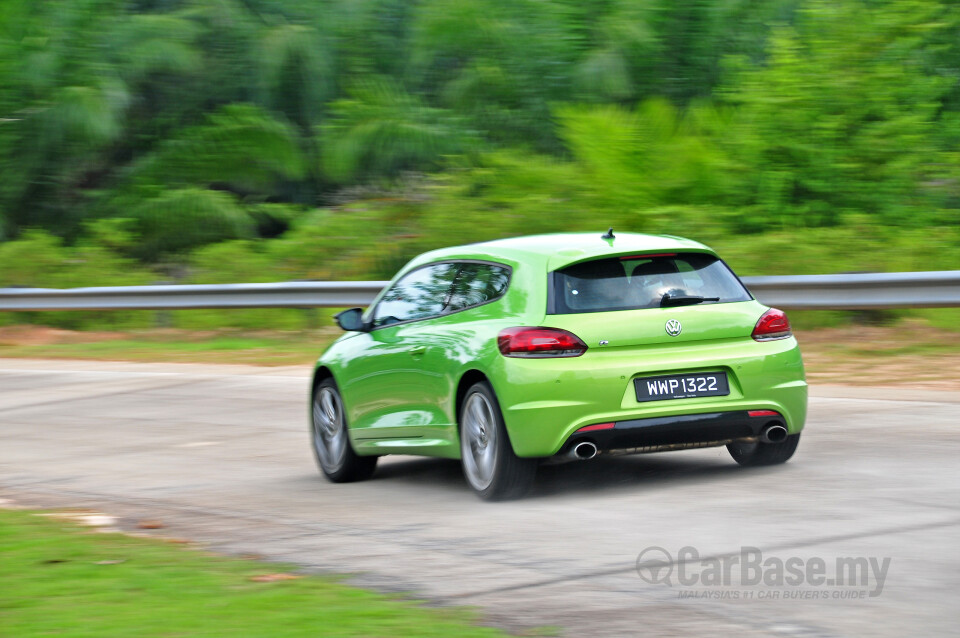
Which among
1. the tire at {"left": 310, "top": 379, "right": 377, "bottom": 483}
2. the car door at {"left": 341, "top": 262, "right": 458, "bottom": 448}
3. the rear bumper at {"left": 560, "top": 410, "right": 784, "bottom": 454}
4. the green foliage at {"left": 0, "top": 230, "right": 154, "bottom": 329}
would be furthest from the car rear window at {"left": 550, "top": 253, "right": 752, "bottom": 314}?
the green foliage at {"left": 0, "top": 230, "right": 154, "bottom": 329}

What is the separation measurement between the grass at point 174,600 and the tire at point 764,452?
3.34 meters

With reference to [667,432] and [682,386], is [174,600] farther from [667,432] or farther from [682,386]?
[682,386]

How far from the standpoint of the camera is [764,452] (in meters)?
8.73

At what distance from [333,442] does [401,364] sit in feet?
3.81

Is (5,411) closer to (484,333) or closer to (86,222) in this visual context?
(484,333)

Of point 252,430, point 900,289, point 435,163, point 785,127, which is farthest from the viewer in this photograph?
point 435,163

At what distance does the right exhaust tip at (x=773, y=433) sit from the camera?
320 inches

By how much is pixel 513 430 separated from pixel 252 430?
15.9ft

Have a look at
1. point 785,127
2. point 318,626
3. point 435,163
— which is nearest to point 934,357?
point 785,127

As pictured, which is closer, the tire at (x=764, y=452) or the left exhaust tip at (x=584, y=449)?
the left exhaust tip at (x=584, y=449)

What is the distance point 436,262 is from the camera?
916cm

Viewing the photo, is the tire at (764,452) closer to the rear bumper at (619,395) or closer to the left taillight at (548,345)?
the rear bumper at (619,395)

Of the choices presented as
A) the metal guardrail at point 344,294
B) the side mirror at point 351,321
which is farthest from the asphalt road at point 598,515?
the metal guardrail at point 344,294

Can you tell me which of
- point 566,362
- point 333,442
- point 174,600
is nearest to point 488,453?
point 566,362
